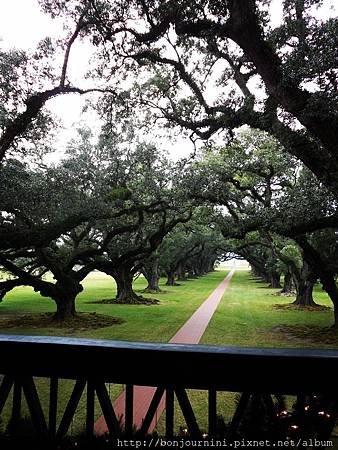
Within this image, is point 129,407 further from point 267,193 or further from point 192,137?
point 267,193

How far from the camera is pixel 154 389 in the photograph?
7512 millimetres

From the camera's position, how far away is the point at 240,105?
29.6ft

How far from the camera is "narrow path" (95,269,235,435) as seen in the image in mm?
6219

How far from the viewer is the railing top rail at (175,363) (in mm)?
1705

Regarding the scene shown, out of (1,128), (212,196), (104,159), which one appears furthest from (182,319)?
(1,128)

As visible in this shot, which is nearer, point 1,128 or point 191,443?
point 191,443

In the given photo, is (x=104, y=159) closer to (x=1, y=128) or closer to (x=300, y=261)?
(x=1, y=128)

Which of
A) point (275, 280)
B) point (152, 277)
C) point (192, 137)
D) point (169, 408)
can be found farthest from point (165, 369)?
point (275, 280)

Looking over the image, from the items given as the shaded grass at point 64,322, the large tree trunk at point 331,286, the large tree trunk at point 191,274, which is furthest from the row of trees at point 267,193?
the large tree trunk at point 191,274

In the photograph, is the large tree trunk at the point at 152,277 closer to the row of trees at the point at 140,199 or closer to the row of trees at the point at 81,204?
the row of trees at the point at 81,204

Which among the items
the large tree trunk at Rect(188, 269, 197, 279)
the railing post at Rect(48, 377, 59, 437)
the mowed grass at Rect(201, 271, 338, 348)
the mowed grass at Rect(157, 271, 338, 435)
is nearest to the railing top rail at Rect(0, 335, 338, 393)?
the railing post at Rect(48, 377, 59, 437)

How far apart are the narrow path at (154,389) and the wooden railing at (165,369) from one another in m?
1.32

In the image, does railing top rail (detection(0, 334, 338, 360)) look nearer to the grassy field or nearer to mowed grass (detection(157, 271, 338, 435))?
mowed grass (detection(157, 271, 338, 435))

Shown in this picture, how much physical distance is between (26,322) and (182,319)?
735 cm
